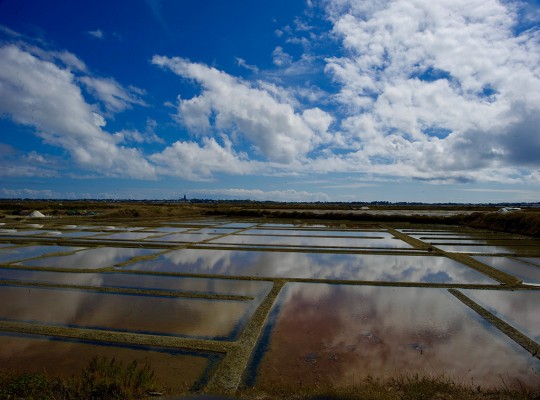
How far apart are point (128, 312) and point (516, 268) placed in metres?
13.2

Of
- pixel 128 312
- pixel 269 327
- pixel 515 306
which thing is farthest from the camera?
pixel 515 306

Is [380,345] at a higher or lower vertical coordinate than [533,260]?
lower

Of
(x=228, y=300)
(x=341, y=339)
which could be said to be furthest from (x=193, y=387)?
(x=228, y=300)

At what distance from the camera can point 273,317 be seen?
23.3 ft

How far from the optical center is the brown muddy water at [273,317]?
5.03 meters

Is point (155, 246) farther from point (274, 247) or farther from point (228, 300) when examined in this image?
point (228, 300)

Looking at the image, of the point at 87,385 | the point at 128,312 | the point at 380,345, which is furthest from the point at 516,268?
the point at 87,385

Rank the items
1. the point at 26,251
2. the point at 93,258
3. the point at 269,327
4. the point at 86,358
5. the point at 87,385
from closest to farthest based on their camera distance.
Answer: the point at 87,385 < the point at 86,358 < the point at 269,327 < the point at 93,258 < the point at 26,251

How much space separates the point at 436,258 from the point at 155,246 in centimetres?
1325

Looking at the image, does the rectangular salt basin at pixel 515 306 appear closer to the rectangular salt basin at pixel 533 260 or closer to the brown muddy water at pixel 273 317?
the brown muddy water at pixel 273 317

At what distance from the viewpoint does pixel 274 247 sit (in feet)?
56.0

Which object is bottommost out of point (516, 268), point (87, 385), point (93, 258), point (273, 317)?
point (93, 258)

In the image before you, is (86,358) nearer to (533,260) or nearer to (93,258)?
(93,258)

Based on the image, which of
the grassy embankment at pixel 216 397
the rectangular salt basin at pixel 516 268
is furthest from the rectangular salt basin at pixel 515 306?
the grassy embankment at pixel 216 397
